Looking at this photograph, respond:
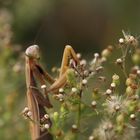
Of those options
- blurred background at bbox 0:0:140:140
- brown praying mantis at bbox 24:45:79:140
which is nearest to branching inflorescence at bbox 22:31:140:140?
brown praying mantis at bbox 24:45:79:140

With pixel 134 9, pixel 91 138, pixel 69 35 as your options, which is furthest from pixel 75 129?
pixel 69 35

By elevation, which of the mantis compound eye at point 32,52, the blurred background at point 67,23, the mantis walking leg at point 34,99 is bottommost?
the mantis walking leg at point 34,99

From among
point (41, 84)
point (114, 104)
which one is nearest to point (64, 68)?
point (41, 84)

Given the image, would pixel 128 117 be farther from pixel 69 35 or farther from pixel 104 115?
pixel 69 35

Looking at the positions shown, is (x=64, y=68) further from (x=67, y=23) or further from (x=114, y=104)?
(x=67, y=23)

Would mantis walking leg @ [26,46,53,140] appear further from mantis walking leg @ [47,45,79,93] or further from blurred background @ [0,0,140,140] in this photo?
blurred background @ [0,0,140,140]

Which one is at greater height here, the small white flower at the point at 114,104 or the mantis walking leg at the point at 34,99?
the mantis walking leg at the point at 34,99

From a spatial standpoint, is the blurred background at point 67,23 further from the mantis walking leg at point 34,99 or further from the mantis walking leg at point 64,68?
the mantis walking leg at point 64,68

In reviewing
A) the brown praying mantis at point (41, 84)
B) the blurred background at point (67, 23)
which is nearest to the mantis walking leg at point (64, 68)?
the brown praying mantis at point (41, 84)
